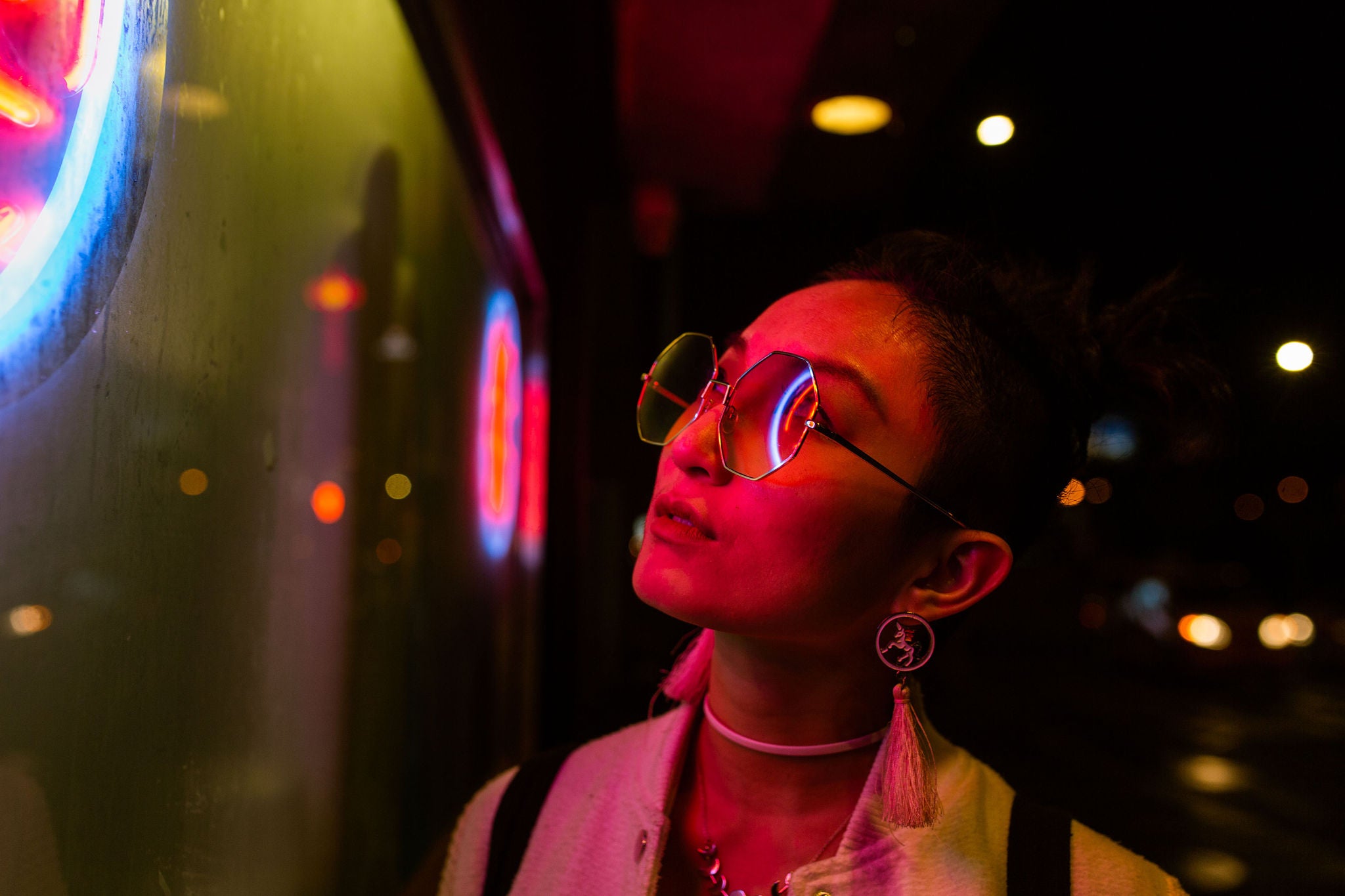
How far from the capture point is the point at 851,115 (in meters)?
2.92

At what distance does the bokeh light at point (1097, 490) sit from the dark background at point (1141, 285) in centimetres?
3

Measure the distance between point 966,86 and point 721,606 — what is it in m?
1.75

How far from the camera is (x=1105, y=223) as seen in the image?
2092 mm

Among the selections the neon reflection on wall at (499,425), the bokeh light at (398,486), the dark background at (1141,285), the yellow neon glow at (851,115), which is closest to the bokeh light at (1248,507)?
the dark background at (1141,285)

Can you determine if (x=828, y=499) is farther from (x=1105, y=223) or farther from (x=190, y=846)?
(x=1105, y=223)

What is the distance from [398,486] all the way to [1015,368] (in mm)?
1263

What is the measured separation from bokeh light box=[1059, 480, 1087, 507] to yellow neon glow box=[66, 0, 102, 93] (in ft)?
4.91

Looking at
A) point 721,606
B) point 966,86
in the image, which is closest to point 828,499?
point 721,606

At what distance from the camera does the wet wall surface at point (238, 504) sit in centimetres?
76

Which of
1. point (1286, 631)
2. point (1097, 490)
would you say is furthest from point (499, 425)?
point (1286, 631)

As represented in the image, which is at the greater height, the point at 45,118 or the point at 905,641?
the point at 45,118

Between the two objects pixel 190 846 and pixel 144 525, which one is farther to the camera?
pixel 190 846

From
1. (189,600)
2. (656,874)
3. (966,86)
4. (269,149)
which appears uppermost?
(966,86)

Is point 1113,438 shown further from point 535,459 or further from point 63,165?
point 535,459
